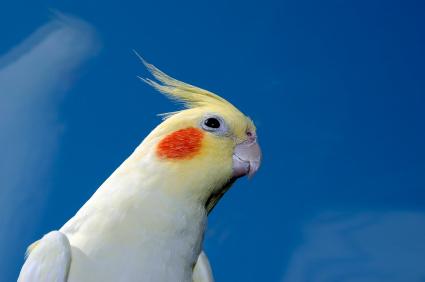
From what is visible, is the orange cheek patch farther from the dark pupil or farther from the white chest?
the white chest

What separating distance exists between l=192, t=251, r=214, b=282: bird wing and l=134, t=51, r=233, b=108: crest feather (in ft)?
4.37

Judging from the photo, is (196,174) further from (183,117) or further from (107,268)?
(107,268)

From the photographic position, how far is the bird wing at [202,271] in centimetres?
503

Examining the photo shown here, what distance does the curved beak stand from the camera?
5.15 meters

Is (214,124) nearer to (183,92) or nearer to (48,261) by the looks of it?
(183,92)

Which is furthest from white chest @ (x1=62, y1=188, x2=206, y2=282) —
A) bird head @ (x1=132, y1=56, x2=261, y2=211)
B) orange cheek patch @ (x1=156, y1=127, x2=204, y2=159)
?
orange cheek patch @ (x1=156, y1=127, x2=204, y2=159)

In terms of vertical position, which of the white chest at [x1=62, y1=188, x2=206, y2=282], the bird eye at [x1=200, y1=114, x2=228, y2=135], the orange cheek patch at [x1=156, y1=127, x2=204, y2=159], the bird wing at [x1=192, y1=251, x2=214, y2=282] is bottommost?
the bird wing at [x1=192, y1=251, x2=214, y2=282]

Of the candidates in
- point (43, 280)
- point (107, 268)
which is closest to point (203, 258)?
point (107, 268)

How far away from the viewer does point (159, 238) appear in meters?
4.46

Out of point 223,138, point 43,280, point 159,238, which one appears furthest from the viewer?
point 223,138

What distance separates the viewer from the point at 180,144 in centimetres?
493

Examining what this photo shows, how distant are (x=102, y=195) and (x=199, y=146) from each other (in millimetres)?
845

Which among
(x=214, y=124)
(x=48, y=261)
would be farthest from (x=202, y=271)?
(x=48, y=261)

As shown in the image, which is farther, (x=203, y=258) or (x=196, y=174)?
(x=203, y=258)
